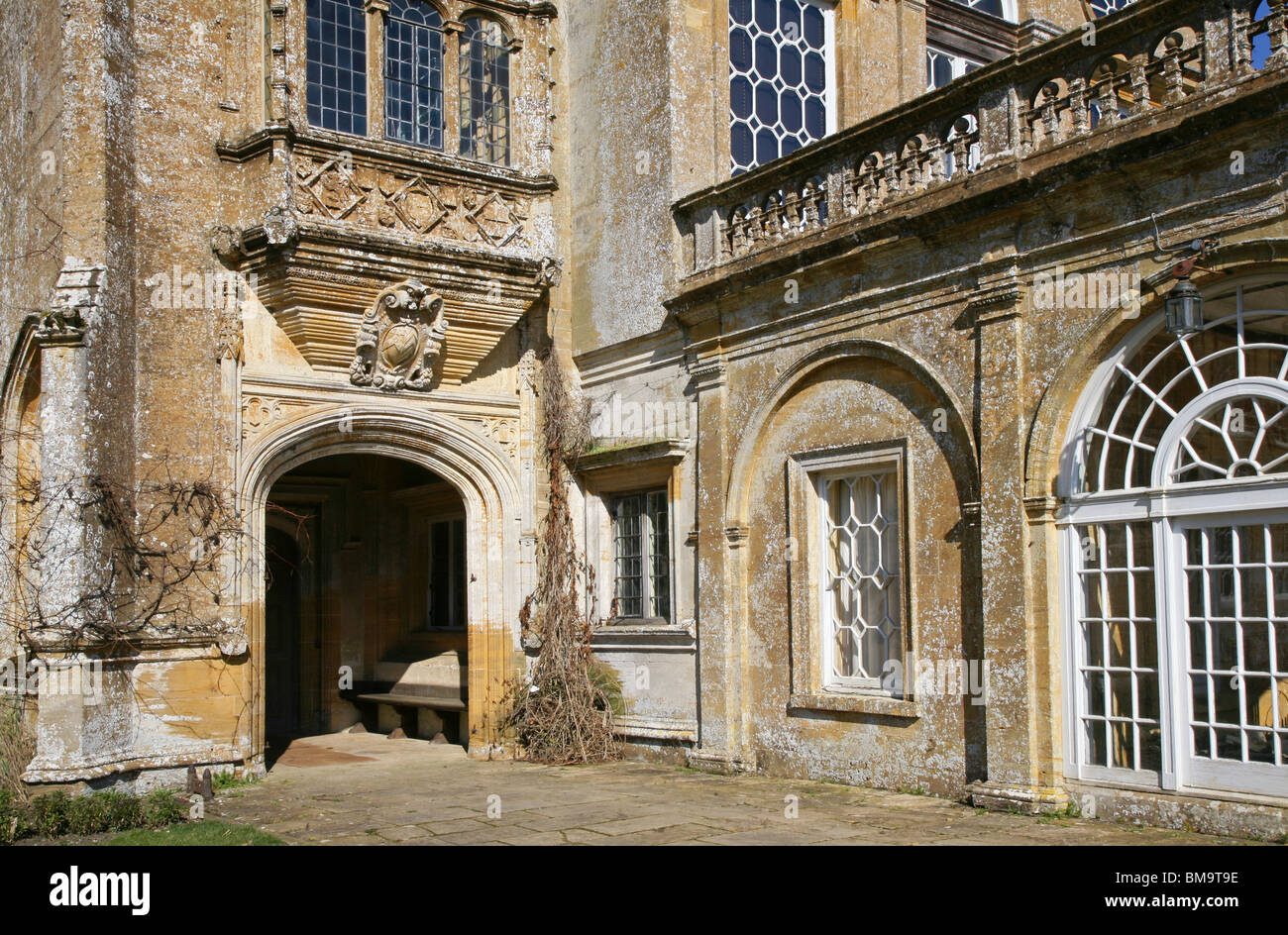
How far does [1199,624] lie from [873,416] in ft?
9.53

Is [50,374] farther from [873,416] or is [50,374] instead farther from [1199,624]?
[1199,624]

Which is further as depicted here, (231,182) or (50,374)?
(231,182)

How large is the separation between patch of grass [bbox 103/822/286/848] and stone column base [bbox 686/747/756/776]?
3.86 m

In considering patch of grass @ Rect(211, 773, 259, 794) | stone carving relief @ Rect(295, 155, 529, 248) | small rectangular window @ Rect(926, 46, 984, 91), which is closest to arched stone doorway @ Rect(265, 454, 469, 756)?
stone carving relief @ Rect(295, 155, 529, 248)

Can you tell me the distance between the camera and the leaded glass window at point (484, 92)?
487 inches

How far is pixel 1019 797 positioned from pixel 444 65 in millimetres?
8506

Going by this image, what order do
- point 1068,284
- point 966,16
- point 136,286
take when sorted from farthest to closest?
point 966,16 → point 136,286 → point 1068,284

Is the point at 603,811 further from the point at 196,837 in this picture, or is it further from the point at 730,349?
the point at 730,349

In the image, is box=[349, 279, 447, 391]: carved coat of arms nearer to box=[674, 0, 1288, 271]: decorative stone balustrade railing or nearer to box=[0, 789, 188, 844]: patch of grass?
box=[674, 0, 1288, 271]: decorative stone balustrade railing

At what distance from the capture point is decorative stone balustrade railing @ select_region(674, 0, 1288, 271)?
720 centimetres

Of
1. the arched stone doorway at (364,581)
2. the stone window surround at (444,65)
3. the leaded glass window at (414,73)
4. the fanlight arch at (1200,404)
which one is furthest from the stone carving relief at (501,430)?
the fanlight arch at (1200,404)

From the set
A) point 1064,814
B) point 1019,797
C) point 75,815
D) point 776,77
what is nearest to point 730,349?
point 776,77
